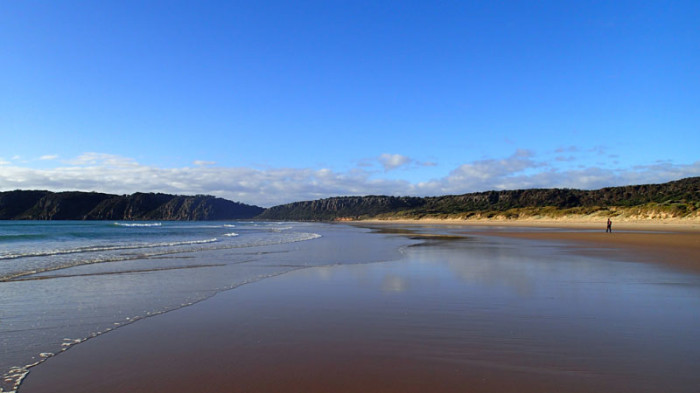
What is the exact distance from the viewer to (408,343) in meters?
5.26

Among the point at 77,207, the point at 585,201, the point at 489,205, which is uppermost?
the point at 77,207

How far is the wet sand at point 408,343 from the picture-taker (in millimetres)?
4039

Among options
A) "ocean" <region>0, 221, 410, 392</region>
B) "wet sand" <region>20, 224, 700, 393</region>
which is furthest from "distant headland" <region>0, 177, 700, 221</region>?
"ocean" <region>0, 221, 410, 392</region>

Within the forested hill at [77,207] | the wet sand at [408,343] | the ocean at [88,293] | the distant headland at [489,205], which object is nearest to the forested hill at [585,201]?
the distant headland at [489,205]

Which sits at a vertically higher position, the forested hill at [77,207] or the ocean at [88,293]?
the forested hill at [77,207]

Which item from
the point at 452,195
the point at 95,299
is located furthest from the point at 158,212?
the point at 95,299

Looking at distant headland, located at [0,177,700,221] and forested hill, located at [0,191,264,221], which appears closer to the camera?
distant headland, located at [0,177,700,221]

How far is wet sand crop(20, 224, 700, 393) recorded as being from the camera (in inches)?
159

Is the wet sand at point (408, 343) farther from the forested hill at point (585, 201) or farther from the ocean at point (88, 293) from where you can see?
the forested hill at point (585, 201)

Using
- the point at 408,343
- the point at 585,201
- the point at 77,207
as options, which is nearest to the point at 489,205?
the point at 585,201

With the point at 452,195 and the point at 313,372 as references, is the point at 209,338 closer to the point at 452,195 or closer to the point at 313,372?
the point at 313,372

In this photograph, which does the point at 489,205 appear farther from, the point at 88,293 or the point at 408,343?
the point at 408,343

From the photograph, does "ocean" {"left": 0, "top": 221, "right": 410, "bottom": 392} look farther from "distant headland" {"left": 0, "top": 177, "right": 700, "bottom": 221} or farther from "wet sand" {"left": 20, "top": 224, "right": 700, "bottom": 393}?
"distant headland" {"left": 0, "top": 177, "right": 700, "bottom": 221}

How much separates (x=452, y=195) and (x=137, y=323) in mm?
171478
